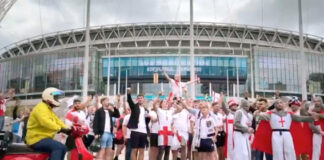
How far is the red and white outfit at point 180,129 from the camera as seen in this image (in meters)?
10.2

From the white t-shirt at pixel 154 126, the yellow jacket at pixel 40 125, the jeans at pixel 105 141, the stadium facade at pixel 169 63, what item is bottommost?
the jeans at pixel 105 141

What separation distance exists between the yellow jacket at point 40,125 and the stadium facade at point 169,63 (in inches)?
2714

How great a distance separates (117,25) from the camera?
85.4m

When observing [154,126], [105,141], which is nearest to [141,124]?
[154,126]

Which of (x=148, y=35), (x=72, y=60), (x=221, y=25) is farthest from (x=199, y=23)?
(x=72, y=60)

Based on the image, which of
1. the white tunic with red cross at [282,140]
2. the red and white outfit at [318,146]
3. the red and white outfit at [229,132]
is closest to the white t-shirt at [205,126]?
the red and white outfit at [229,132]

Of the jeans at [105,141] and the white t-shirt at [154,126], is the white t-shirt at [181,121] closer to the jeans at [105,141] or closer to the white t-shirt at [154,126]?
the white t-shirt at [154,126]

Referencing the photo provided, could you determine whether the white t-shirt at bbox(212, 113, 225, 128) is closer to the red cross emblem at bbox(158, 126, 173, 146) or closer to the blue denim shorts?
the red cross emblem at bbox(158, 126, 173, 146)

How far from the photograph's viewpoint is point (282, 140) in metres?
7.22

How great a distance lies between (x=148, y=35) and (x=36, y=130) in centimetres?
8061

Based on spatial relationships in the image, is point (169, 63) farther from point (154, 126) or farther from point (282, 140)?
point (282, 140)

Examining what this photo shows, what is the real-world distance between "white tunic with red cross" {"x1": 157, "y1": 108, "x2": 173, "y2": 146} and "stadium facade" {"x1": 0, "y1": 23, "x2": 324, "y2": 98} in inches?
2527

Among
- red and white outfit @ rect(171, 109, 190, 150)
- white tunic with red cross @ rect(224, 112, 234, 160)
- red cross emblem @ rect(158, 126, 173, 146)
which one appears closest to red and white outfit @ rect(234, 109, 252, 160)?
white tunic with red cross @ rect(224, 112, 234, 160)

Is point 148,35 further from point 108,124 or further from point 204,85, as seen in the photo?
point 108,124
